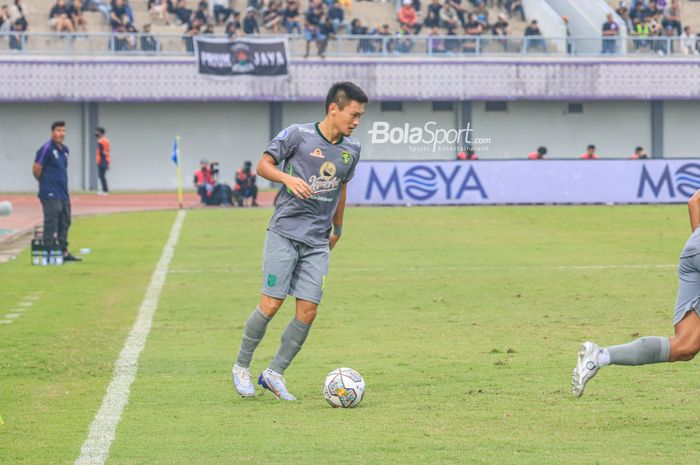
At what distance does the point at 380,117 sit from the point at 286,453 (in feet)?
146

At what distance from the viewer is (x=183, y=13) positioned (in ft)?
161

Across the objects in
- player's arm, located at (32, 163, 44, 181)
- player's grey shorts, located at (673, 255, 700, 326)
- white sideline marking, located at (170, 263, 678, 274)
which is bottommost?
white sideline marking, located at (170, 263, 678, 274)

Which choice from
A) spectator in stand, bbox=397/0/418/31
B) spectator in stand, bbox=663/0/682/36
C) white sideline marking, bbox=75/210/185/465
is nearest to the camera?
white sideline marking, bbox=75/210/185/465

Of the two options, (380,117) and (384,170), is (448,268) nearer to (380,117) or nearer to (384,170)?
(384,170)

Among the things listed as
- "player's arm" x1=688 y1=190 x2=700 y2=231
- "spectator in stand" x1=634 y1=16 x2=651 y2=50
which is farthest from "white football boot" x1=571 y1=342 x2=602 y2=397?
"spectator in stand" x1=634 y1=16 x2=651 y2=50

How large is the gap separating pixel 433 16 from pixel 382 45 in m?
3.37

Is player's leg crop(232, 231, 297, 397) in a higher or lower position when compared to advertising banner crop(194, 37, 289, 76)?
lower

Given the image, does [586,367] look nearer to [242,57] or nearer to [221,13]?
[242,57]

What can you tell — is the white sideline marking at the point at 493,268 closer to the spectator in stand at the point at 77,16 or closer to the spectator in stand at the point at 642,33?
the spectator in stand at the point at 77,16

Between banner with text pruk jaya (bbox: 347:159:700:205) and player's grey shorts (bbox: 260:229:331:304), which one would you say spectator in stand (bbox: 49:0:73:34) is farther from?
player's grey shorts (bbox: 260:229:331:304)

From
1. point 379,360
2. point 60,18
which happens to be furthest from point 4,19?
point 379,360

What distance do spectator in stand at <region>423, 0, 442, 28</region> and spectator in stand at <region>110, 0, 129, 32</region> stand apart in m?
11.3

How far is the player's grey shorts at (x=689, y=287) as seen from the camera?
8.05m

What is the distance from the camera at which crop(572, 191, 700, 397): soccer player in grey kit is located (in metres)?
8.05
